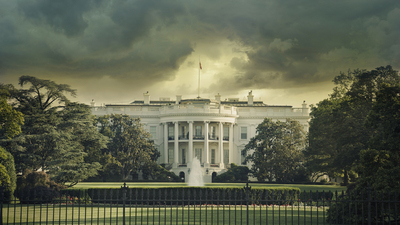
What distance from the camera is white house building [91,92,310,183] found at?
6569 centimetres

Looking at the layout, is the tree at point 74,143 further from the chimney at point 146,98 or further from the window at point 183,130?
the chimney at point 146,98

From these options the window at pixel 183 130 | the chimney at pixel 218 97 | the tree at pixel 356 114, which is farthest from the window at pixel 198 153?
the tree at pixel 356 114

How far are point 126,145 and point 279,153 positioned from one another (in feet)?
61.8

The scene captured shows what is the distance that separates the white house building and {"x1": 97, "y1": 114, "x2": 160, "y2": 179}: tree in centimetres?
728

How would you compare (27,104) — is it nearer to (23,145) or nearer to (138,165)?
(23,145)

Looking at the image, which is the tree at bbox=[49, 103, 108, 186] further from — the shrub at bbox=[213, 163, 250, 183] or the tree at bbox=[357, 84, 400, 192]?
the shrub at bbox=[213, 163, 250, 183]

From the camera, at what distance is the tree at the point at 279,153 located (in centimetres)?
5259

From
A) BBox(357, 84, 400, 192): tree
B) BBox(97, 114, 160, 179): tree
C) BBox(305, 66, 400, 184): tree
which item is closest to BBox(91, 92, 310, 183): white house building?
BBox(97, 114, 160, 179): tree

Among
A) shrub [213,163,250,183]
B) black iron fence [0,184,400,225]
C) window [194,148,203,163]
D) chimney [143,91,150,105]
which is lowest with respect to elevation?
shrub [213,163,250,183]

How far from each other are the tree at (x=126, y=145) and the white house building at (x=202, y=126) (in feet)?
A: 23.9

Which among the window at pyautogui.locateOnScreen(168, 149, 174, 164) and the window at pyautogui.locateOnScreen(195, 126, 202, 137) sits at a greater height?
the window at pyautogui.locateOnScreen(195, 126, 202, 137)

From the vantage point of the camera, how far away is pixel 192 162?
61.2 metres

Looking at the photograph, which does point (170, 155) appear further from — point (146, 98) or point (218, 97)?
point (218, 97)

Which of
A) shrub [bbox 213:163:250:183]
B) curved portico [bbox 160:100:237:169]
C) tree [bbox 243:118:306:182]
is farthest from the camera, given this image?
curved portico [bbox 160:100:237:169]
